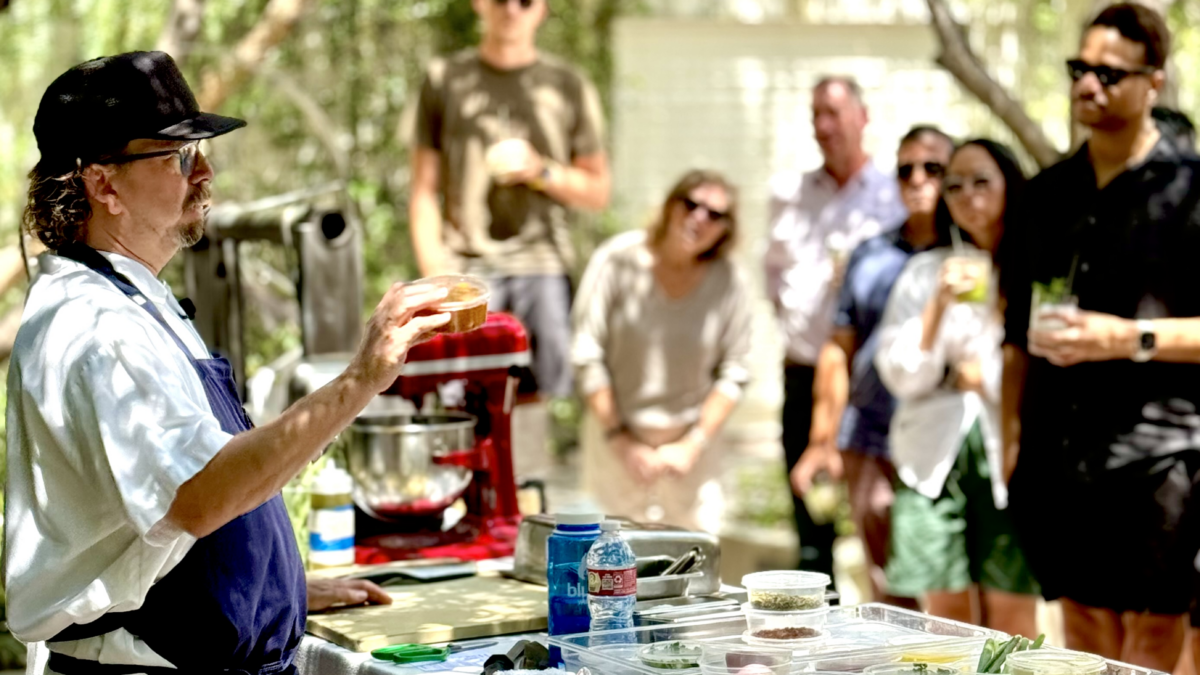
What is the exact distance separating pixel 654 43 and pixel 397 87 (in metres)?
1.86

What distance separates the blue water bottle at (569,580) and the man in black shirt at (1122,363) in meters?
1.53

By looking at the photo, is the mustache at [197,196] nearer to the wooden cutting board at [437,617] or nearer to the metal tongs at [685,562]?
the wooden cutting board at [437,617]

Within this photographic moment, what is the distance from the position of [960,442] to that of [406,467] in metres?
1.94

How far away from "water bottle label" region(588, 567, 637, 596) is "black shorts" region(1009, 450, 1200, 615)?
A: 1.73m

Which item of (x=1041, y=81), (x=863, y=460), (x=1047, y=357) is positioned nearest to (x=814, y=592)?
(x=1047, y=357)

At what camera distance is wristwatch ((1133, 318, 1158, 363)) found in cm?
389

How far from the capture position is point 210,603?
2.52 metres

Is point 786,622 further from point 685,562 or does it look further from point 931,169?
point 931,169

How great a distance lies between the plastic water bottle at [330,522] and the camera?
12.3ft

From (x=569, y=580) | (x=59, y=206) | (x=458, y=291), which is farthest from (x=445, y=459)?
(x=59, y=206)

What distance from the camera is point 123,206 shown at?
8.45 ft

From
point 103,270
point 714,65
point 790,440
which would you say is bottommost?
point 790,440

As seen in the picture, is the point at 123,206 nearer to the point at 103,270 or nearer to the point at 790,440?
the point at 103,270

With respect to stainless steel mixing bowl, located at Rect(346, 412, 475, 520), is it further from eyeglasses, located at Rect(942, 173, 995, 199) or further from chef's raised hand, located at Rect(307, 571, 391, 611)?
eyeglasses, located at Rect(942, 173, 995, 199)
